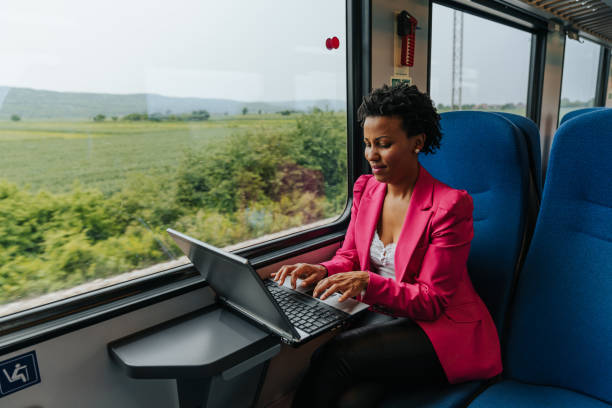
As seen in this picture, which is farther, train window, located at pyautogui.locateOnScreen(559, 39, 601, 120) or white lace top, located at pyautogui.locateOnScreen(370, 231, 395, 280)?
train window, located at pyautogui.locateOnScreen(559, 39, 601, 120)

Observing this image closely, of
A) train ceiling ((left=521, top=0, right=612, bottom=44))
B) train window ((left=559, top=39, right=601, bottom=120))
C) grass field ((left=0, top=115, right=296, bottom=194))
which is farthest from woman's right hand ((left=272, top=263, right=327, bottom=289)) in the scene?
train window ((left=559, top=39, right=601, bottom=120))

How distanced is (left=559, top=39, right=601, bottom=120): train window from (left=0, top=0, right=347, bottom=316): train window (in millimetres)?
3917

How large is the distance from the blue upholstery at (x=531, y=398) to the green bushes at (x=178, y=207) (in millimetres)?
1148

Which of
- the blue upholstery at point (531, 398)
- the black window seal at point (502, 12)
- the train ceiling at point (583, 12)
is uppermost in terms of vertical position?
the train ceiling at point (583, 12)

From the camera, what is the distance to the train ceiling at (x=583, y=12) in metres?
3.43

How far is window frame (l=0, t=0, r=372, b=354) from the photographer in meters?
1.21

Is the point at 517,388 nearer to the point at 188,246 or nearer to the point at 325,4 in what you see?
the point at 188,246

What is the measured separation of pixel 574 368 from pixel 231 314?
3.49 ft

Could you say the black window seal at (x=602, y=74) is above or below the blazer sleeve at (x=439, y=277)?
above

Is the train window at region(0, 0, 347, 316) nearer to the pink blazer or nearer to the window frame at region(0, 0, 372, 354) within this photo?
the window frame at region(0, 0, 372, 354)

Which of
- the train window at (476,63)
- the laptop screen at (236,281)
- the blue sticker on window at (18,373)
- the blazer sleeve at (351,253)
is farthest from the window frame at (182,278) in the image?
the train window at (476,63)

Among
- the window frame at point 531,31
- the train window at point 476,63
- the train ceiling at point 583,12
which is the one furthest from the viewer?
the train ceiling at point 583,12

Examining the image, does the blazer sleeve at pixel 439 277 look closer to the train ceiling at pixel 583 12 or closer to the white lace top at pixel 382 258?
the white lace top at pixel 382 258

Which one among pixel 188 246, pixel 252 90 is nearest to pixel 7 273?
pixel 188 246
